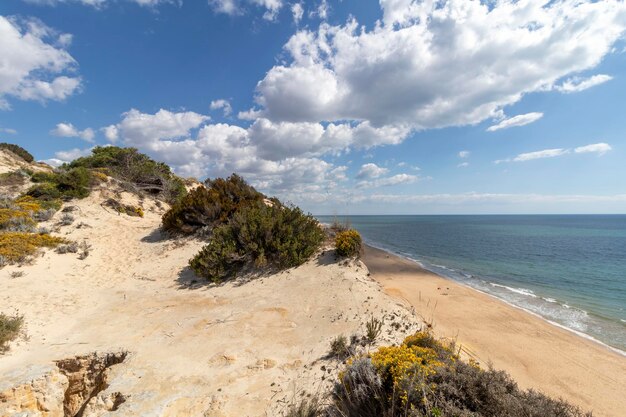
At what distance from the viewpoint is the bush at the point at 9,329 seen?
6109 millimetres

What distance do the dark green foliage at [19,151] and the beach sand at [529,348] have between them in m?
37.8

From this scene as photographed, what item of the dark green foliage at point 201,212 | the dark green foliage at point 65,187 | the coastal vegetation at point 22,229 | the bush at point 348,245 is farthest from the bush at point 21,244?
the bush at point 348,245

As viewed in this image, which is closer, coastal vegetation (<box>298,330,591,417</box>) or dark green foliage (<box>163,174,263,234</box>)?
coastal vegetation (<box>298,330,591,417</box>)

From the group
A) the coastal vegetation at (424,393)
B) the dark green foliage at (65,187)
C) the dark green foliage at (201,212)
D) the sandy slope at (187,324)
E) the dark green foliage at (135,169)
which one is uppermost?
the dark green foliage at (135,169)

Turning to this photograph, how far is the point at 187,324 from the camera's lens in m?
7.41

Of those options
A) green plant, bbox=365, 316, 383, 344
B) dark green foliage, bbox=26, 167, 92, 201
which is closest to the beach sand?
green plant, bbox=365, 316, 383, 344

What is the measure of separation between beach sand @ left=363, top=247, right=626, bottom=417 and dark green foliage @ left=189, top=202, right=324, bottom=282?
4907 mm

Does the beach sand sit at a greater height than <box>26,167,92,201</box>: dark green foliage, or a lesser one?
lesser

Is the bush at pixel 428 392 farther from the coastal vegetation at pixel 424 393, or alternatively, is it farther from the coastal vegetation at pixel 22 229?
the coastal vegetation at pixel 22 229

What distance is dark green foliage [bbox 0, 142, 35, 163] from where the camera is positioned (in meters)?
28.0

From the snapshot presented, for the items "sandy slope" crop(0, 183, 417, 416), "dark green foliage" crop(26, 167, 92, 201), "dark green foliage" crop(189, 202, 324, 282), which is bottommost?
"sandy slope" crop(0, 183, 417, 416)

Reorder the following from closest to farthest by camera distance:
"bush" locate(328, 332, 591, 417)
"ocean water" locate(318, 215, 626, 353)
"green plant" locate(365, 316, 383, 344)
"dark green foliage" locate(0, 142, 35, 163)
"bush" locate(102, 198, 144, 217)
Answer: "bush" locate(328, 332, 591, 417), "green plant" locate(365, 316, 383, 344), "ocean water" locate(318, 215, 626, 353), "bush" locate(102, 198, 144, 217), "dark green foliage" locate(0, 142, 35, 163)

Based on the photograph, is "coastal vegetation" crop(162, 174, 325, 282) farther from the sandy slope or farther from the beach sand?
the beach sand

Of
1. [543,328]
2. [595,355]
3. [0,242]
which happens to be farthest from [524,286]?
[0,242]
